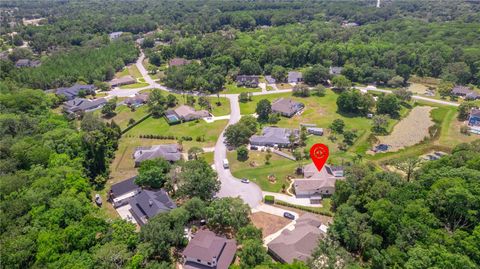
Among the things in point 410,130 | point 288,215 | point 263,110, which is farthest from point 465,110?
point 288,215

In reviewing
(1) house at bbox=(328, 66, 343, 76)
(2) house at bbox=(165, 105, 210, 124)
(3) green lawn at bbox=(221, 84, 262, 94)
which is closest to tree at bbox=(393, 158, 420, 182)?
(2) house at bbox=(165, 105, 210, 124)

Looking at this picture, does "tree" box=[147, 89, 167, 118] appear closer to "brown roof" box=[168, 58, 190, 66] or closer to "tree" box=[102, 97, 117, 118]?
"tree" box=[102, 97, 117, 118]

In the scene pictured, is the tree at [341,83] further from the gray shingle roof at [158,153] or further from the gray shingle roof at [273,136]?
the gray shingle roof at [158,153]

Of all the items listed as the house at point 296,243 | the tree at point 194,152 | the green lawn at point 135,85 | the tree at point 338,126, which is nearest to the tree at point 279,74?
the tree at point 338,126

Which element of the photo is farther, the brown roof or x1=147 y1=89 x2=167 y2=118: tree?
the brown roof

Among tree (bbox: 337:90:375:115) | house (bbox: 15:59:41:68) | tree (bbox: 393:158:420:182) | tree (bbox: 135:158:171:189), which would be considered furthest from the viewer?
house (bbox: 15:59:41:68)

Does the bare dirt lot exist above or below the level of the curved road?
below

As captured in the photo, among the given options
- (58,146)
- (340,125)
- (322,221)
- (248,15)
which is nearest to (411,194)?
(322,221)
